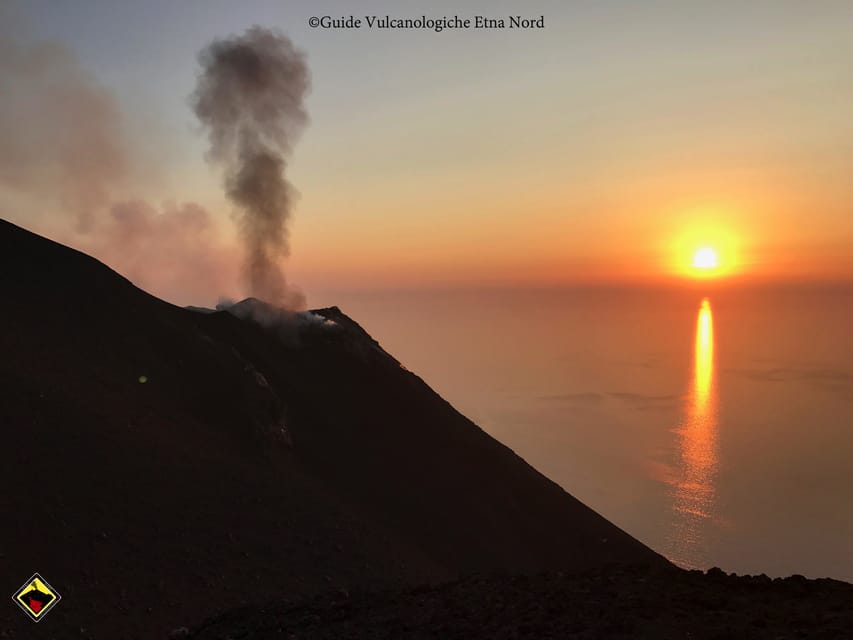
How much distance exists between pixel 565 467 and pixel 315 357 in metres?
145

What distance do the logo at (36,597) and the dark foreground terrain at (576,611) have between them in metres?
6.77

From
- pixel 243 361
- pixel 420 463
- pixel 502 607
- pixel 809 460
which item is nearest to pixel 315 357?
pixel 243 361

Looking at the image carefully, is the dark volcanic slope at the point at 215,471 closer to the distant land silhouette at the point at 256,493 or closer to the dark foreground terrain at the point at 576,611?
the distant land silhouette at the point at 256,493

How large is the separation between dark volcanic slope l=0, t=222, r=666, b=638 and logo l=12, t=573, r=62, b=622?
1.08ft

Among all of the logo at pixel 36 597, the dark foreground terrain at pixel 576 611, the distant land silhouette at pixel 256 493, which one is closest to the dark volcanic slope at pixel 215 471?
the distant land silhouette at pixel 256 493

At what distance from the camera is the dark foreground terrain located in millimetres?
12406

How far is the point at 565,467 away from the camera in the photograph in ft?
600

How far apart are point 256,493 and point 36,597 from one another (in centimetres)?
1199

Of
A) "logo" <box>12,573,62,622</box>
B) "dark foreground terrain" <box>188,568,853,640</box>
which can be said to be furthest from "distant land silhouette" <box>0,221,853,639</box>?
"logo" <box>12,573,62,622</box>

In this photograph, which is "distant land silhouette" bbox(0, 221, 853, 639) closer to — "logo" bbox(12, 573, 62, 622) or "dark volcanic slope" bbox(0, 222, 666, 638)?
"dark volcanic slope" bbox(0, 222, 666, 638)

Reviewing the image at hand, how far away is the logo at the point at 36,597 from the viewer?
21.0 meters

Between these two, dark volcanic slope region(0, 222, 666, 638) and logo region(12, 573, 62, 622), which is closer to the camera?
logo region(12, 573, 62, 622)

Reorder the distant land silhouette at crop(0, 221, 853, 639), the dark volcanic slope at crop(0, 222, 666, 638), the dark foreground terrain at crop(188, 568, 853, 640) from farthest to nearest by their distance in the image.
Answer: the dark volcanic slope at crop(0, 222, 666, 638) → the distant land silhouette at crop(0, 221, 853, 639) → the dark foreground terrain at crop(188, 568, 853, 640)

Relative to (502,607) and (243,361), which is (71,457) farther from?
(502,607)
